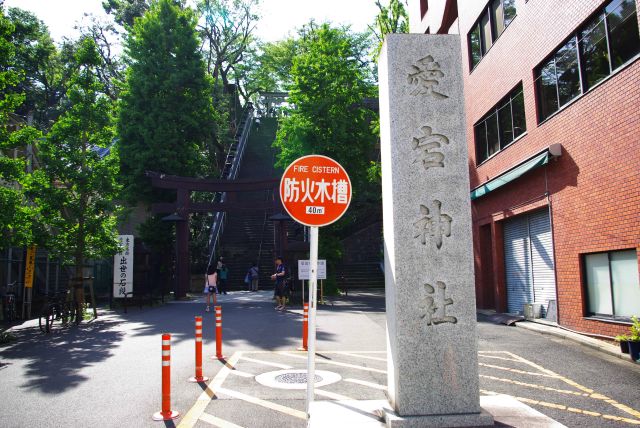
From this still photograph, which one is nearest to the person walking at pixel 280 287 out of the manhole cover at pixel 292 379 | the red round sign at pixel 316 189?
the manhole cover at pixel 292 379

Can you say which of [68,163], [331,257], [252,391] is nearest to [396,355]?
[252,391]

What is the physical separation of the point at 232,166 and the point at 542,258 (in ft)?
85.5

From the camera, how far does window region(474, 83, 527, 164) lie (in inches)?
613

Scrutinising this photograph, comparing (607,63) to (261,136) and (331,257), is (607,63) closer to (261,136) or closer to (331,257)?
(331,257)

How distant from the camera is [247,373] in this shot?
8195 mm

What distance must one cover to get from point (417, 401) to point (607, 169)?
796 cm

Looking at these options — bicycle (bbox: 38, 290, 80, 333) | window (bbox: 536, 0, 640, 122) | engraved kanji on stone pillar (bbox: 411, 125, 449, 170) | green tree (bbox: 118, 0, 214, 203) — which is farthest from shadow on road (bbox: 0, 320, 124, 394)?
green tree (bbox: 118, 0, 214, 203)

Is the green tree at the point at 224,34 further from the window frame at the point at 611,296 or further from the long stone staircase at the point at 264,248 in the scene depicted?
the window frame at the point at 611,296

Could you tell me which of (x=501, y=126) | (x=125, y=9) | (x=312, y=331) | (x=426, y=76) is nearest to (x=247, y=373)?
(x=312, y=331)

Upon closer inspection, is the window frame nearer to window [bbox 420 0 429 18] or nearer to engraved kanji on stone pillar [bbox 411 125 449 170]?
engraved kanji on stone pillar [bbox 411 125 449 170]

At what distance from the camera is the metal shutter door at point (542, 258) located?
13.8 m

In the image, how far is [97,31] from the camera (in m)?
39.8

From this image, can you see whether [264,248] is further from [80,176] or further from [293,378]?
[293,378]

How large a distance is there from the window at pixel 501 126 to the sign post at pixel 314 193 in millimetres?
11210
